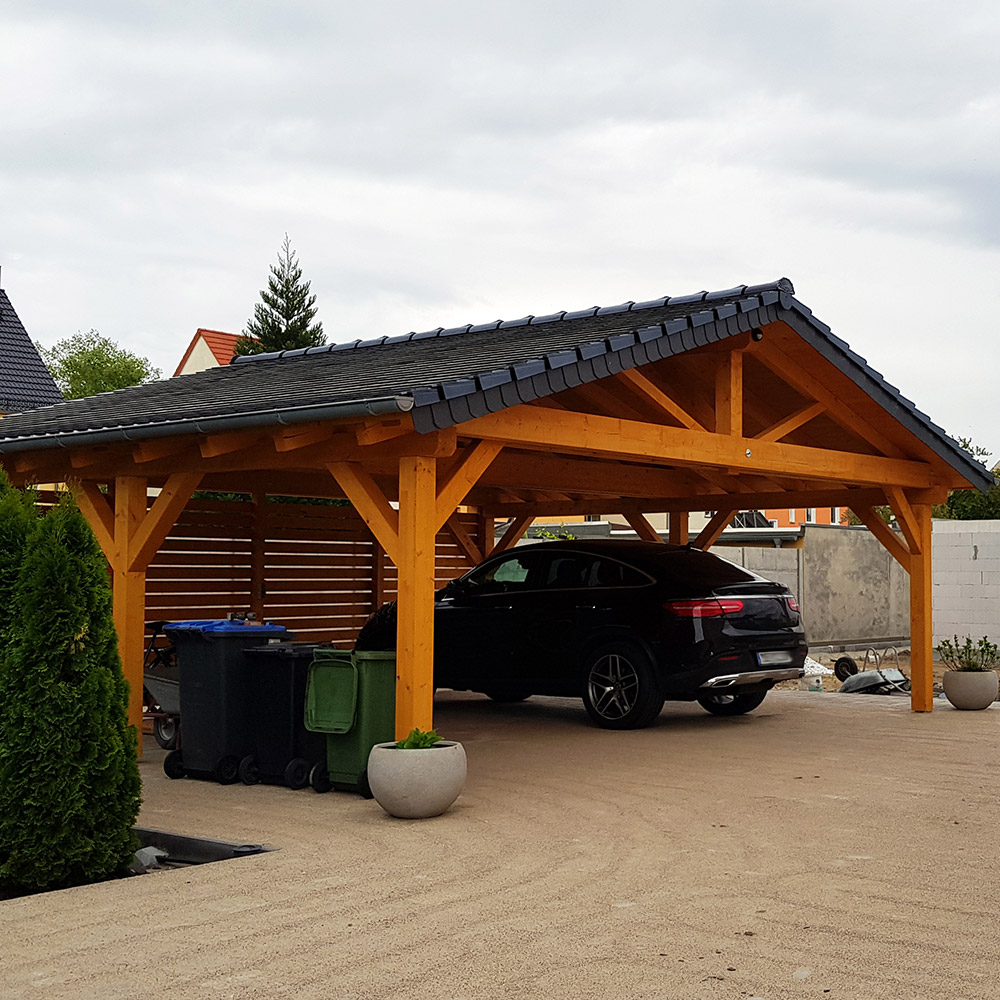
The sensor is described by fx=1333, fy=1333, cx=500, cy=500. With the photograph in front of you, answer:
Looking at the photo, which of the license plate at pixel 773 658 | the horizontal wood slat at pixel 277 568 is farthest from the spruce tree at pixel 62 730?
the horizontal wood slat at pixel 277 568

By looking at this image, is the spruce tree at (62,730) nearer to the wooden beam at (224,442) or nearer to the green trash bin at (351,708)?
the green trash bin at (351,708)

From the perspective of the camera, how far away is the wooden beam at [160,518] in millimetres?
9891

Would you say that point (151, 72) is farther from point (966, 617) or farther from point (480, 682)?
point (966, 617)

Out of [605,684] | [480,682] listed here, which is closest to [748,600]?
[605,684]

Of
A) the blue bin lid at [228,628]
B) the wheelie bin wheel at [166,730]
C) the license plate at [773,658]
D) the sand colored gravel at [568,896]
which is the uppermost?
the blue bin lid at [228,628]

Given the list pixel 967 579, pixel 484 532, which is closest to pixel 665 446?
pixel 484 532

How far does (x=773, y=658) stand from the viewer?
451 inches

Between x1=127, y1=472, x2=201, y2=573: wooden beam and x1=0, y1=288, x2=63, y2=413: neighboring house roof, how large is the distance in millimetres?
16587

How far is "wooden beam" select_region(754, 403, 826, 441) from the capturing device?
11.2 m

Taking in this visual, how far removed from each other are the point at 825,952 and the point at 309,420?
14.5 feet

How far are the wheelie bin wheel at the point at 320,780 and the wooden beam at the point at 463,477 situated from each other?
173cm

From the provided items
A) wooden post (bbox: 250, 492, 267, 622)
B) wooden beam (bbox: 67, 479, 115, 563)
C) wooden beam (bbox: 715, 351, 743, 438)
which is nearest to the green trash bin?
wooden beam (bbox: 67, 479, 115, 563)

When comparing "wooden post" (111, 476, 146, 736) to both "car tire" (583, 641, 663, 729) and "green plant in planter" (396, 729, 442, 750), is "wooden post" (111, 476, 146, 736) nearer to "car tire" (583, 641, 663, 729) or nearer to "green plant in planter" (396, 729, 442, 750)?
"green plant in planter" (396, 729, 442, 750)

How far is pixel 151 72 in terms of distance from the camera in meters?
11.8
